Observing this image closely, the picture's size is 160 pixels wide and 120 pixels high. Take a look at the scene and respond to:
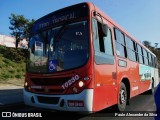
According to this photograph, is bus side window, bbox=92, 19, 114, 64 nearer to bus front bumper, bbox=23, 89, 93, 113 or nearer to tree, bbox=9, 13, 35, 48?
bus front bumper, bbox=23, 89, 93, 113

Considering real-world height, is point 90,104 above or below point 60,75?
below

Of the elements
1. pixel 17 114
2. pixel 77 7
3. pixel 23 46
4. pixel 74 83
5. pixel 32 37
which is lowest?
pixel 17 114

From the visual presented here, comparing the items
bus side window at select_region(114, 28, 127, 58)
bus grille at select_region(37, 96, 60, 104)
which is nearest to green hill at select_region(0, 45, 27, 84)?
bus side window at select_region(114, 28, 127, 58)

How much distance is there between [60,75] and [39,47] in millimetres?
1363

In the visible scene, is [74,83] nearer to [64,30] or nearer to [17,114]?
[64,30]

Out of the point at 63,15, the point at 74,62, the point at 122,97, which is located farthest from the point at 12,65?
the point at 74,62

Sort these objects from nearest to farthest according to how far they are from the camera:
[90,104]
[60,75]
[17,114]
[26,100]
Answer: [90,104]
[60,75]
[26,100]
[17,114]

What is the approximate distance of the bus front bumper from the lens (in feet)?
19.7

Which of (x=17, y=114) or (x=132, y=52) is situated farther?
(x=132, y=52)

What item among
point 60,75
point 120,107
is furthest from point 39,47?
point 120,107

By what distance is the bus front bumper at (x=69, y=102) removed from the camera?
19.7ft

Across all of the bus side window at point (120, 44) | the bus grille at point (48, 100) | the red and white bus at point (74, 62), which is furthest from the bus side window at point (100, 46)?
the bus grille at point (48, 100)

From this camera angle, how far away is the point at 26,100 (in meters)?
7.29

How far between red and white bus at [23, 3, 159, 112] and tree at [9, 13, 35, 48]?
95.4 feet
